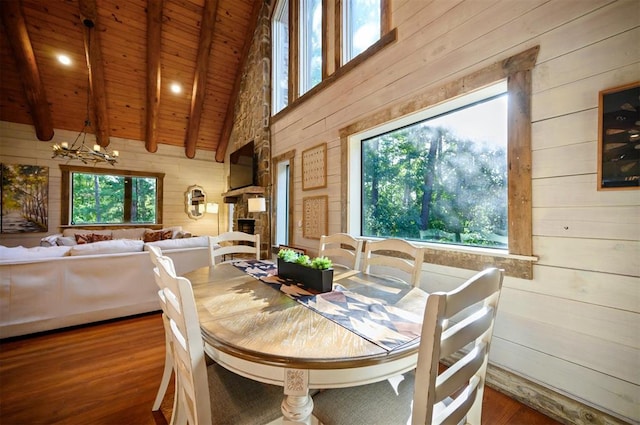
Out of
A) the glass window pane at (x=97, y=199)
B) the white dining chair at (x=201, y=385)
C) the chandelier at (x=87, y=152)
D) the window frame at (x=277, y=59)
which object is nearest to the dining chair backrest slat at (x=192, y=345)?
the white dining chair at (x=201, y=385)

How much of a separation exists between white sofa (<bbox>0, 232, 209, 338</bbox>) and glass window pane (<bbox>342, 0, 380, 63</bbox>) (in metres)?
3.43

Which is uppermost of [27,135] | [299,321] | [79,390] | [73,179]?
[27,135]

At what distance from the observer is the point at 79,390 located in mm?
1813

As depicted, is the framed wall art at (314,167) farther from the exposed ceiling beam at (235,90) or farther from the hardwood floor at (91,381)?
the exposed ceiling beam at (235,90)

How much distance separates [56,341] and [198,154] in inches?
237

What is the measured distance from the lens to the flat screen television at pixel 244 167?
525cm

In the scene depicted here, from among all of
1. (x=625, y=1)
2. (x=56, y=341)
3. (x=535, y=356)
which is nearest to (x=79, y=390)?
(x=56, y=341)

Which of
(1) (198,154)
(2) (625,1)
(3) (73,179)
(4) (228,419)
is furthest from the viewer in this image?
(1) (198,154)

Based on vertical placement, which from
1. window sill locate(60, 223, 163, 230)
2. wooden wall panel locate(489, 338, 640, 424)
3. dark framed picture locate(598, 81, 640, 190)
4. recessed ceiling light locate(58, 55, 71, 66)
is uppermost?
recessed ceiling light locate(58, 55, 71, 66)

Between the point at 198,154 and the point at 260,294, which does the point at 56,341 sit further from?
the point at 198,154

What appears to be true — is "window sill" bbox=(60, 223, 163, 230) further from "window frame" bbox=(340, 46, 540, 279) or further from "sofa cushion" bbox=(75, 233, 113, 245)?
"window frame" bbox=(340, 46, 540, 279)

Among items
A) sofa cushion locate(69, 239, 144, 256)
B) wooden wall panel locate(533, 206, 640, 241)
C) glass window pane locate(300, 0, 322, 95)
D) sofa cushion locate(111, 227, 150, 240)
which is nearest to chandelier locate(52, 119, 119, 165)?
sofa cushion locate(111, 227, 150, 240)

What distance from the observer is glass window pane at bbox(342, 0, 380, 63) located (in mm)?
2900

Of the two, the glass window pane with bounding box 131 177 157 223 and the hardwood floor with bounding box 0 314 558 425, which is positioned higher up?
the glass window pane with bounding box 131 177 157 223
